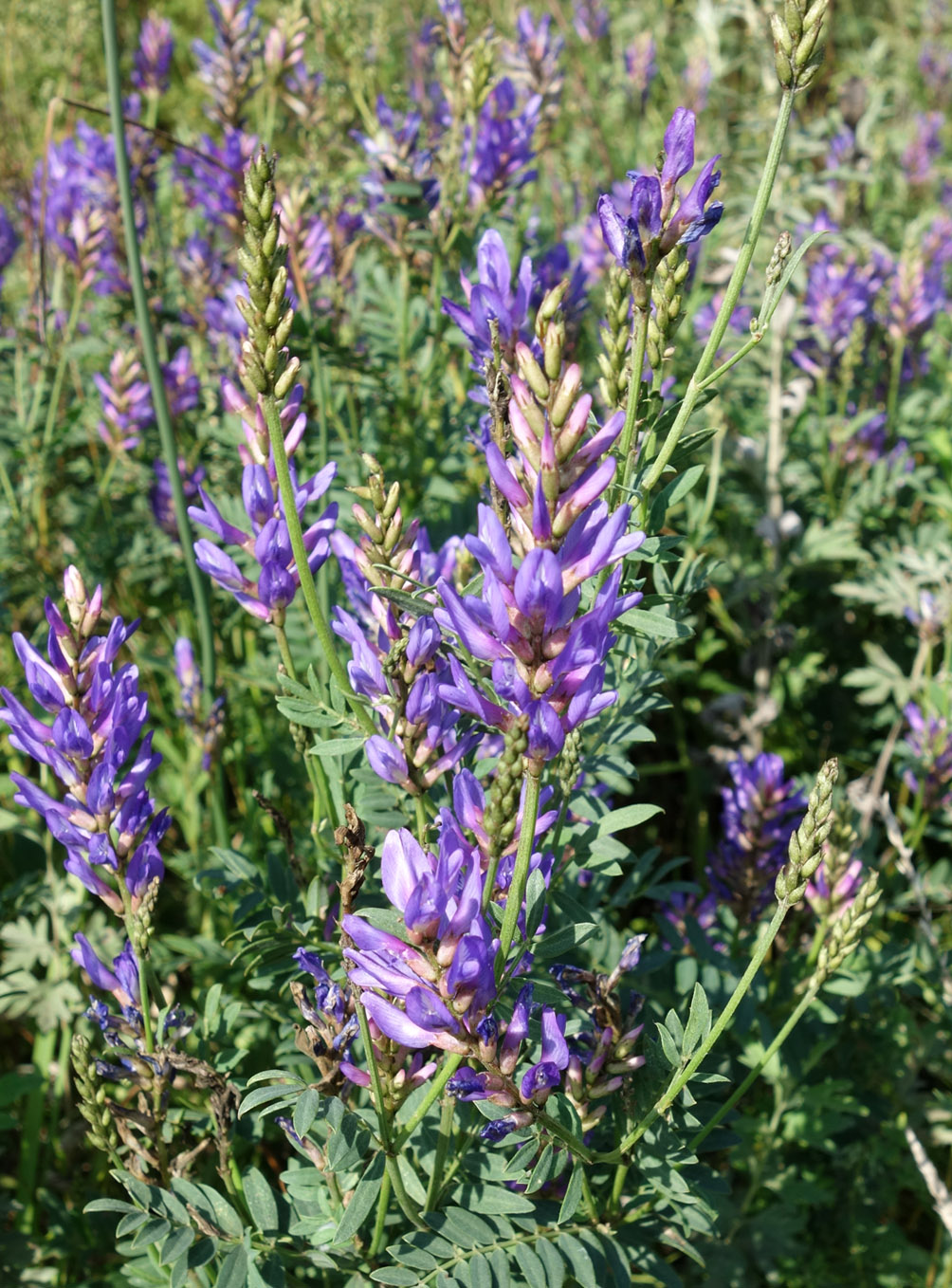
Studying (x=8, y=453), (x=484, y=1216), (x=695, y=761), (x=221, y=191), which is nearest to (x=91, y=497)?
(x=8, y=453)

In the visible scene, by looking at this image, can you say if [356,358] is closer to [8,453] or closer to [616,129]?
[8,453]

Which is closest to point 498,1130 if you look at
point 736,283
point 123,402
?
point 736,283

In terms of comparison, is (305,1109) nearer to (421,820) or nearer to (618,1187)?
(421,820)

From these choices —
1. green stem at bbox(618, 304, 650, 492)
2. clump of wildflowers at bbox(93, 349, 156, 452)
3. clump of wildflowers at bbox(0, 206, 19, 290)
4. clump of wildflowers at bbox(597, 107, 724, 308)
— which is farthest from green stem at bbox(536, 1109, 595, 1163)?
clump of wildflowers at bbox(0, 206, 19, 290)

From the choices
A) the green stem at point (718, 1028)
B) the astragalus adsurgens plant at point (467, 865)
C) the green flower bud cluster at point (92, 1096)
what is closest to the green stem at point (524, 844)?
the astragalus adsurgens plant at point (467, 865)

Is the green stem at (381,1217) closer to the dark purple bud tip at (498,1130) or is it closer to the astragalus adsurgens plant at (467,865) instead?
the astragalus adsurgens plant at (467,865)

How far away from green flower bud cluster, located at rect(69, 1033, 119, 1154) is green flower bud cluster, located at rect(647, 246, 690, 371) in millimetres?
1076

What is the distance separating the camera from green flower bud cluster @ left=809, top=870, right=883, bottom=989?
4.48ft

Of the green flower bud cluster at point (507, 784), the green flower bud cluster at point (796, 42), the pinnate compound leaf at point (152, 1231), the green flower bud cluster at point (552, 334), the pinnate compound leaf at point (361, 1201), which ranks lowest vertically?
the pinnate compound leaf at point (152, 1231)

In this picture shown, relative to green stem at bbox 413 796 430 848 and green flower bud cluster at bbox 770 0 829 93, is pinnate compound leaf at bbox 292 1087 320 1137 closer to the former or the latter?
green stem at bbox 413 796 430 848

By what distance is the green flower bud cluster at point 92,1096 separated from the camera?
1.30 m

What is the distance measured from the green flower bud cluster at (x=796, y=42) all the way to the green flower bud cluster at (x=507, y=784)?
842 mm

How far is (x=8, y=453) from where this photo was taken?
323cm

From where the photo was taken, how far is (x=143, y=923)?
1351 millimetres
